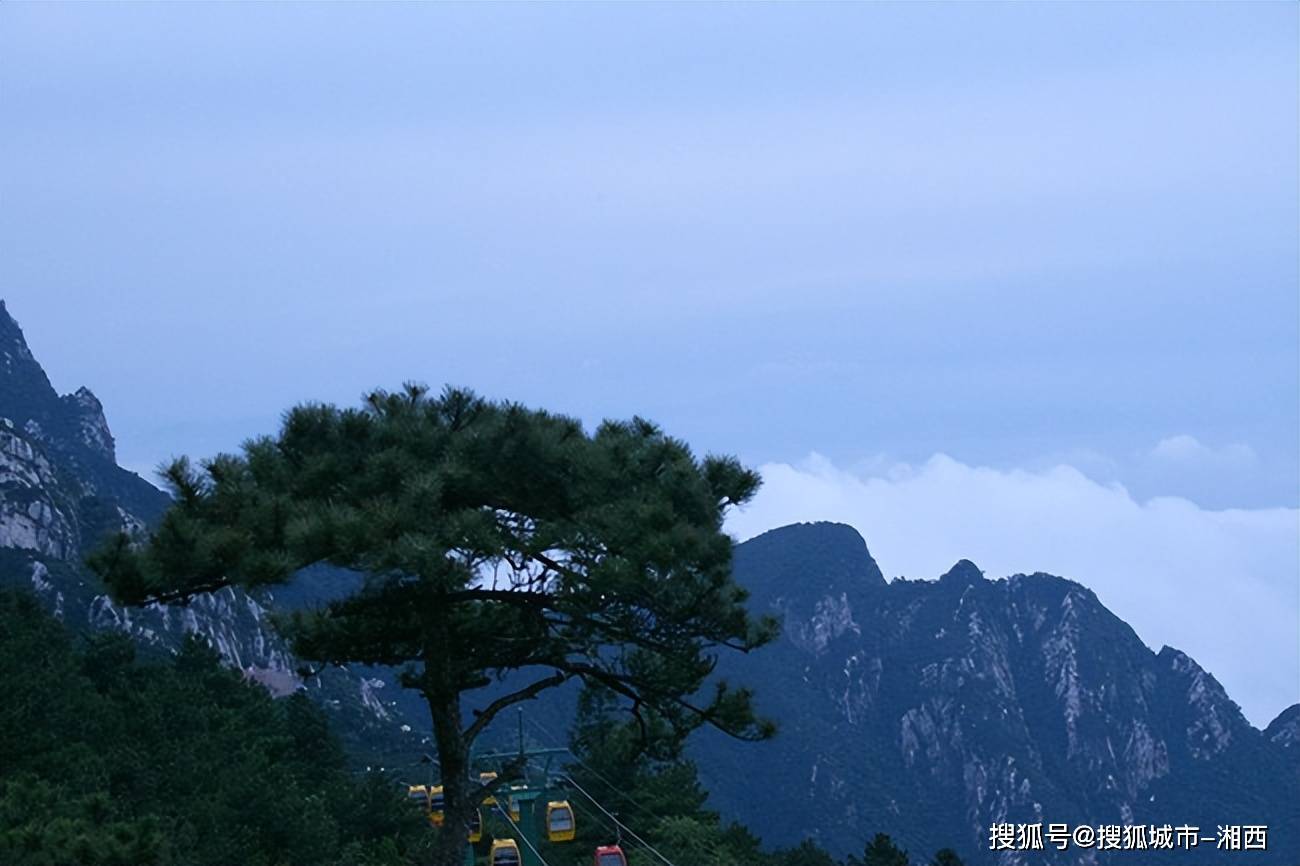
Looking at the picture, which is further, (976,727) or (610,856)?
(976,727)

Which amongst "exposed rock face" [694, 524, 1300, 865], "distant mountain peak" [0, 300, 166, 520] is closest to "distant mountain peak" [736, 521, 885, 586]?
"exposed rock face" [694, 524, 1300, 865]

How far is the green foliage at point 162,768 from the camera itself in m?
16.9

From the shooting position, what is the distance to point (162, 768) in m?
34.1

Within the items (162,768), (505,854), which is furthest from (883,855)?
(162,768)

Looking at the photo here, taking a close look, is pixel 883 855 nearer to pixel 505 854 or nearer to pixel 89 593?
pixel 505 854

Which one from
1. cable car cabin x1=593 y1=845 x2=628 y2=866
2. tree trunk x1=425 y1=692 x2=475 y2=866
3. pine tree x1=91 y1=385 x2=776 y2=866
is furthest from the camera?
cable car cabin x1=593 y1=845 x2=628 y2=866

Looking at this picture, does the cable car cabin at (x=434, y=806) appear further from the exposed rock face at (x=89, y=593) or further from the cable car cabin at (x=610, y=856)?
the exposed rock face at (x=89, y=593)

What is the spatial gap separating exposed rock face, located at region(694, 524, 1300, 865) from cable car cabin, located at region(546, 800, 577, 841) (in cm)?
5203

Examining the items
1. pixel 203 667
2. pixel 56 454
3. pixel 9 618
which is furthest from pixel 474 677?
pixel 56 454

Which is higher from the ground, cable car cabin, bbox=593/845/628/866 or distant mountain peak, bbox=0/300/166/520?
distant mountain peak, bbox=0/300/166/520

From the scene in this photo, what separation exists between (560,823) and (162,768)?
12.7m

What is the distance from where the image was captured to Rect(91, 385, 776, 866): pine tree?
1305 cm

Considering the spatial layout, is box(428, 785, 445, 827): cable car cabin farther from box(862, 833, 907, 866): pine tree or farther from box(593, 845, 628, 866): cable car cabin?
box(862, 833, 907, 866): pine tree

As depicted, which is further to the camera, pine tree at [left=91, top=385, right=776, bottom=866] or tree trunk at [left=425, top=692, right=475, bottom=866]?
tree trunk at [left=425, top=692, right=475, bottom=866]
